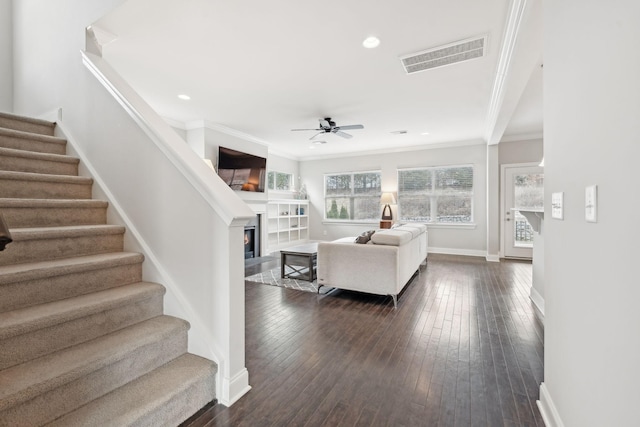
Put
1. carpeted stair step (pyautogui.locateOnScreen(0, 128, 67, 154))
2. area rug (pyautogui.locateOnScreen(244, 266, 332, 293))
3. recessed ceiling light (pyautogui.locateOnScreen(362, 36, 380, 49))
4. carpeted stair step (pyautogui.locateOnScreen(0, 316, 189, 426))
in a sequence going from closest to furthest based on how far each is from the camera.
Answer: carpeted stair step (pyautogui.locateOnScreen(0, 316, 189, 426)) → carpeted stair step (pyautogui.locateOnScreen(0, 128, 67, 154)) → recessed ceiling light (pyautogui.locateOnScreen(362, 36, 380, 49)) → area rug (pyautogui.locateOnScreen(244, 266, 332, 293))

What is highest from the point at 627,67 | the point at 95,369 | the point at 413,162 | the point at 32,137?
the point at 413,162

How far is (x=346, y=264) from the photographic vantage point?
3.54 metres

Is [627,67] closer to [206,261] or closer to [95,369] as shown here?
[206,261]

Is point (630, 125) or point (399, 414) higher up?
point (630, 125)

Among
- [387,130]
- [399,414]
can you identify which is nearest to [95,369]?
[399,414]

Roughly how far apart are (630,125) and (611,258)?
410 millimetres

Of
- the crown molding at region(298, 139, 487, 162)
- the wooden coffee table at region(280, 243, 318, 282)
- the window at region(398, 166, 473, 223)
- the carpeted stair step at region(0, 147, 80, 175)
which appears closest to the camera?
the carpeted stair step at region(0, 147, 80, 175)

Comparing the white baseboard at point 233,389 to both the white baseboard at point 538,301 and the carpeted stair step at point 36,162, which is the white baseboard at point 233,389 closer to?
the carpeted stair step at point 36,162

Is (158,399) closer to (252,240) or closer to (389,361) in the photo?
(389,361)

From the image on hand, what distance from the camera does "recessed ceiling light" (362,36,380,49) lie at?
9.03ft

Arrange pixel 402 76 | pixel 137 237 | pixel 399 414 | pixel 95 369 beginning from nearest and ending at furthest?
pixel 95 369, pixel 399 414, pixel 137 237, pixel 402 76

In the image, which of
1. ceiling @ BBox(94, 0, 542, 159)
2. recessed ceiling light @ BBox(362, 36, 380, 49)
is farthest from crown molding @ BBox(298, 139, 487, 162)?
recessed ceiling light @ BBox(362, 36, 380, 49)

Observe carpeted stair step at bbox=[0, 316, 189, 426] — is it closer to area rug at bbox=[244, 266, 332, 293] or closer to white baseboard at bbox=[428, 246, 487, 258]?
area rug at bbox=[244, 266, 332, 293]

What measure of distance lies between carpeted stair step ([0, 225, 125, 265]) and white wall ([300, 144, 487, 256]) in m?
6.52
